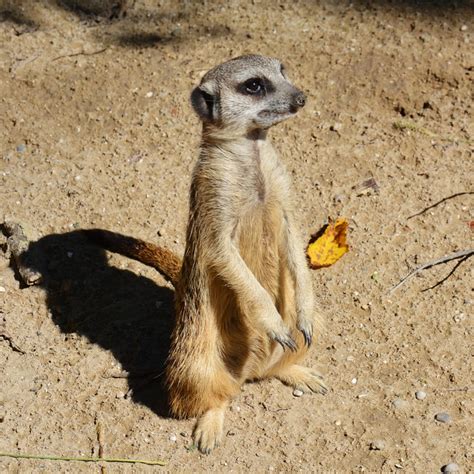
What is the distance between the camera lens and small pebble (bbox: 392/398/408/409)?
301 centimetres

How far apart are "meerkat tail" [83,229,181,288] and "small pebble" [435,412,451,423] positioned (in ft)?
3.92

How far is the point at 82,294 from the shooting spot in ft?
11.5

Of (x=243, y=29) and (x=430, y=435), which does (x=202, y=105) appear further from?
(x=243, y=29)

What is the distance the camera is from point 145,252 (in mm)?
3424

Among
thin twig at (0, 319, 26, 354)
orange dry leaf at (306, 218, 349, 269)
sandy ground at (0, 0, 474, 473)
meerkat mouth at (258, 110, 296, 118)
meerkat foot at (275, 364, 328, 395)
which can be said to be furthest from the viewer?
orange dry leaf at (306, 218, 349, 269)

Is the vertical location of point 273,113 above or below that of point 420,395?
above

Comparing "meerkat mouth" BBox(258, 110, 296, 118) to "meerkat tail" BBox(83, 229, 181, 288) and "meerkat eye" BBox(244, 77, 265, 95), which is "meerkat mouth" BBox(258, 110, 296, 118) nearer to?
"meerkat eye" BBox(244, 77, 265, 95)

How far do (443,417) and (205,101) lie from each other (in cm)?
Result: 144

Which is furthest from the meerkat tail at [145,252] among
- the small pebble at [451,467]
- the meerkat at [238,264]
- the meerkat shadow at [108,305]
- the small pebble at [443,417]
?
A: the small pebble at [451,467]

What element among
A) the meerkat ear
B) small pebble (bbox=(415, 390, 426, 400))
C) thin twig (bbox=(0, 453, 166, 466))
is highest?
the meerkat ear

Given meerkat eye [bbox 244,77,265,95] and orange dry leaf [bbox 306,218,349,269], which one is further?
orange dry leaf [bbox 306,218,349,269]

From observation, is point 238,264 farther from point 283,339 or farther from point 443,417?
point 443,417

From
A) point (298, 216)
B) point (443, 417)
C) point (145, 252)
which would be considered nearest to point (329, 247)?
point (298, 216)

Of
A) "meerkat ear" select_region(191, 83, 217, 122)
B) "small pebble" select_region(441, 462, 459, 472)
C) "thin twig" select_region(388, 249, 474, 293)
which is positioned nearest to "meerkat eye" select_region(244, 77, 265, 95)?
"meerkat ear" select_region(191, 83, 217, 122)
